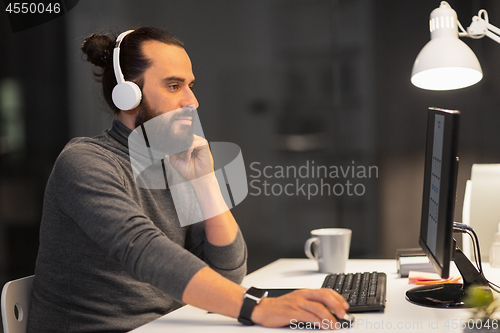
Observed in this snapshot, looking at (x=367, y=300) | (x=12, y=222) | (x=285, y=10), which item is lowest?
(x=12, y=222)

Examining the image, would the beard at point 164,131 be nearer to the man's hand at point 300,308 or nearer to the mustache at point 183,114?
the mustache at point 183,114

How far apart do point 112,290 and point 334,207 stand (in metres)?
1.10

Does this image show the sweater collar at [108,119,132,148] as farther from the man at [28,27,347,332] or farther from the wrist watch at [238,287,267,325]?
the wrist watch at [238,287,267,325]

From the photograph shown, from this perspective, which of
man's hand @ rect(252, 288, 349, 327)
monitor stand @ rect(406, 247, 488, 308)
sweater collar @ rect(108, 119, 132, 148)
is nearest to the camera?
man's hand @ rect(252, 288, 349, 327)

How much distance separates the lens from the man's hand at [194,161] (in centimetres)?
131

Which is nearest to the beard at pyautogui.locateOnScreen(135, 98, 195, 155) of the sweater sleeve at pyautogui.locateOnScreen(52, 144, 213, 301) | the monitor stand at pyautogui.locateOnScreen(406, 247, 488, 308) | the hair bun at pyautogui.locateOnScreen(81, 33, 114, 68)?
the hair bun at pyautogui.locateOnScreen(81, 33, 114, 68)

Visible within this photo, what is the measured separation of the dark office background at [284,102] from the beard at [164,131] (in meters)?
0.69

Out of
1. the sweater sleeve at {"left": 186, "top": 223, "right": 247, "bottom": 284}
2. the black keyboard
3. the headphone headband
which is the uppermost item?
the headphone headband

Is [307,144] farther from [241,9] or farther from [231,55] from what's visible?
[241,9]

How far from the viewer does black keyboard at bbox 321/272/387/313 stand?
838 mm

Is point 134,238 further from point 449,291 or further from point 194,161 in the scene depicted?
point 449,291

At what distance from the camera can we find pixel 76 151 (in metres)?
1.01

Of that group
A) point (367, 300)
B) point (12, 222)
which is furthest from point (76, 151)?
point (12, 222)

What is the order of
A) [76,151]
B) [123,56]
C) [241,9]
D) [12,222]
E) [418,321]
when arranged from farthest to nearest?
1. [241,9]
2. [12,222]
3. [123,56]
4. [76,151]
5. [418,321]
